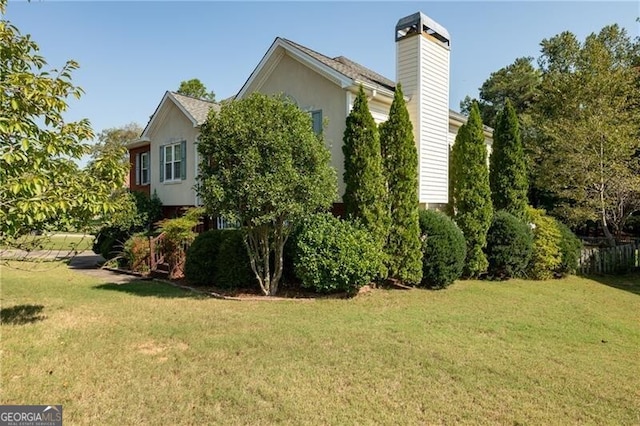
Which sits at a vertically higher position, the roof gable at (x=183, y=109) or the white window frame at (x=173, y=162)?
the roof gable at (x=183, y=109)

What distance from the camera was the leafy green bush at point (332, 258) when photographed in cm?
884

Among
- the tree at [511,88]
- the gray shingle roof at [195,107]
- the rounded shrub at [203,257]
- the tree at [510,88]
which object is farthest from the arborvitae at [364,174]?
the tree at [510,88]

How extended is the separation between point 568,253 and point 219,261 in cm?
1133

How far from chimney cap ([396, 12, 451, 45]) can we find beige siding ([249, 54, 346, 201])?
10.3 ft

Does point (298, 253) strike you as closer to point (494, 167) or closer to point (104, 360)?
point (104, 360)

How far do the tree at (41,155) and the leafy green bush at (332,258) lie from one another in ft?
13.4

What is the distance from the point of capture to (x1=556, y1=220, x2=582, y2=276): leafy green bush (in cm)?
1297

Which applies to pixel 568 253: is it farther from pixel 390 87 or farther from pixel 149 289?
pixel 149 289

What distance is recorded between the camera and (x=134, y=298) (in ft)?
30.2

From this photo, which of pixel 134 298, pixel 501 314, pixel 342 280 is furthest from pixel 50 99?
pixel 501 314

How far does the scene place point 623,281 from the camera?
12.8 m

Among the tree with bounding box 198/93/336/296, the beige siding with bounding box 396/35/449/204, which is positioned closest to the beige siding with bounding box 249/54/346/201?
the tree with bounding box 198/93/336/296

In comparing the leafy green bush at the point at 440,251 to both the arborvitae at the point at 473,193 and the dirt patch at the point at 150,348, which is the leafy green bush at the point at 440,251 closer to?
the arborvitae at the point at 473,193

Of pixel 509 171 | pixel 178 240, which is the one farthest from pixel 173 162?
pixel 509 171
